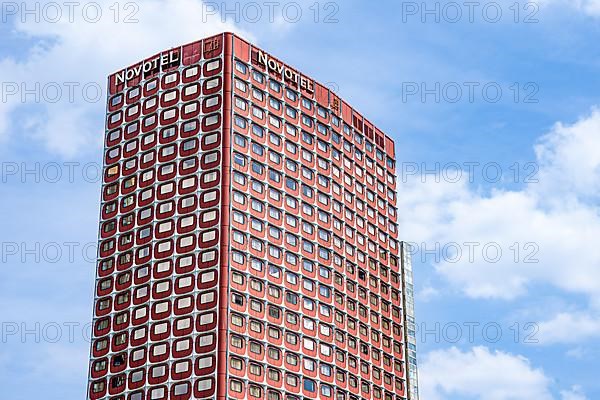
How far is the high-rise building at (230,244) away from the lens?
154m

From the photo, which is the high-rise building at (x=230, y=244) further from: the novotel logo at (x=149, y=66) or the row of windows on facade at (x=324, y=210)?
the row of windows on facade at (x=324, y=210)

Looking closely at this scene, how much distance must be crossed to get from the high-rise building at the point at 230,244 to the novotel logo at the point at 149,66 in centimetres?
22

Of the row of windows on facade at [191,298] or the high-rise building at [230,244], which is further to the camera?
the row of windows on facade at [191,298]

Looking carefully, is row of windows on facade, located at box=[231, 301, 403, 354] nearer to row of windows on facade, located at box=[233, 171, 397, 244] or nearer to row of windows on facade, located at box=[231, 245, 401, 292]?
row of windows on facade, located at box=[231, 245, 401, 292]

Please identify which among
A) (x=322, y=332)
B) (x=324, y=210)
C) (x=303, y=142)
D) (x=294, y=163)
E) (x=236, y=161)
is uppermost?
(x=303, y=142)

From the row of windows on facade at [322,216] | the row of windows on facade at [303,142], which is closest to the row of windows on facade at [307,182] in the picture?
the row of windows on facade at [322,216]

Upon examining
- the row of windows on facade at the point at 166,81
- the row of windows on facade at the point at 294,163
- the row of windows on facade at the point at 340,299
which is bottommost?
the row of windows on facade at the point at 340,299

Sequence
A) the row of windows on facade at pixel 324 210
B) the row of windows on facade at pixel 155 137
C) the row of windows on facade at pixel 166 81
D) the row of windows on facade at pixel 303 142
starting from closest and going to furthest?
the row of windows on facade at pixel 155 137, the row of windows on facade at pixel 324 210, the row of windows on facade at pixel 303 142, the row of windows on facade at pixel 166 81

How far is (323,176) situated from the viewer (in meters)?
180

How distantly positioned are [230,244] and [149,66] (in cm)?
3868

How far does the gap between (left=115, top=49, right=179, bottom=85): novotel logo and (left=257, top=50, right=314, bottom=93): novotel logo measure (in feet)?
46.1

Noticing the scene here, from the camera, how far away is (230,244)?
156m

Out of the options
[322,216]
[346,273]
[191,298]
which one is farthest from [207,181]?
[346,273]

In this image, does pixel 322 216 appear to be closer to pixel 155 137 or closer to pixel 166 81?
pixel 155 137
